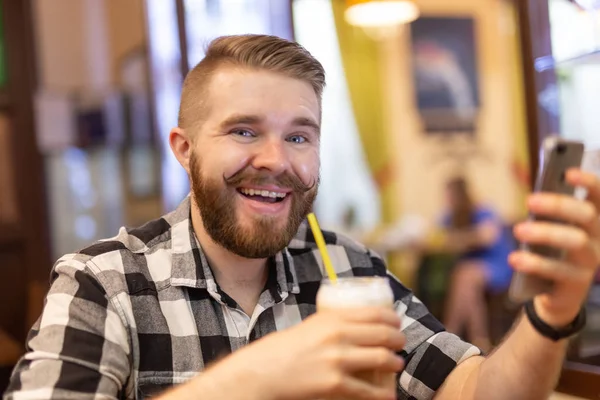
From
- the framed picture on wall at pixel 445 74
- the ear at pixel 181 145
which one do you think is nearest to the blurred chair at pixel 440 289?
the framed picture on wall at pixel 445 74

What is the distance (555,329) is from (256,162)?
0.66 meters

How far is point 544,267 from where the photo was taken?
934mm

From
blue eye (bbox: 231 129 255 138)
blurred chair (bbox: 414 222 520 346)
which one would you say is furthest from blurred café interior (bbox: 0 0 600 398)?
blue eye (bbox: 231 129 255 138)

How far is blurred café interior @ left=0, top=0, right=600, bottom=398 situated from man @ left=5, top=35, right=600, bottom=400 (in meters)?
0.34

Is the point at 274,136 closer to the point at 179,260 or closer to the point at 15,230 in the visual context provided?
the point at 179,260

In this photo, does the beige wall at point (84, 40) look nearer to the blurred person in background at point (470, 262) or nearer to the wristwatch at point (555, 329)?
the blurred person in background at point (470, 262)

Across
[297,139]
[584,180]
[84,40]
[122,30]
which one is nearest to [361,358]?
[584,180]

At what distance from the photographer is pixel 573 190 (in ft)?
3.18

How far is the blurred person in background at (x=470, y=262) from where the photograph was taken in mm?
5625

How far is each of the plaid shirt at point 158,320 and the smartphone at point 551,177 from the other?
523mm

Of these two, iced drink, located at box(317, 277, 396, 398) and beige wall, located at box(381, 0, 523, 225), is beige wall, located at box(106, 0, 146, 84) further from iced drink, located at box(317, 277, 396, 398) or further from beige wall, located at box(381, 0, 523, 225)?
iced drink, located at box(317, 277, 396, 398)

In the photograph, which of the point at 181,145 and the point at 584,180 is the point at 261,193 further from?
the point at 584,180

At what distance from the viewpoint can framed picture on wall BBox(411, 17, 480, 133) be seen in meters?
7.41

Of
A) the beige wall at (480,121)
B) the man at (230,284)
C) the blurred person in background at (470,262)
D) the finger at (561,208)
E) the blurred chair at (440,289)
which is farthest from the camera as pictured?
the beige wall at (480,121)
